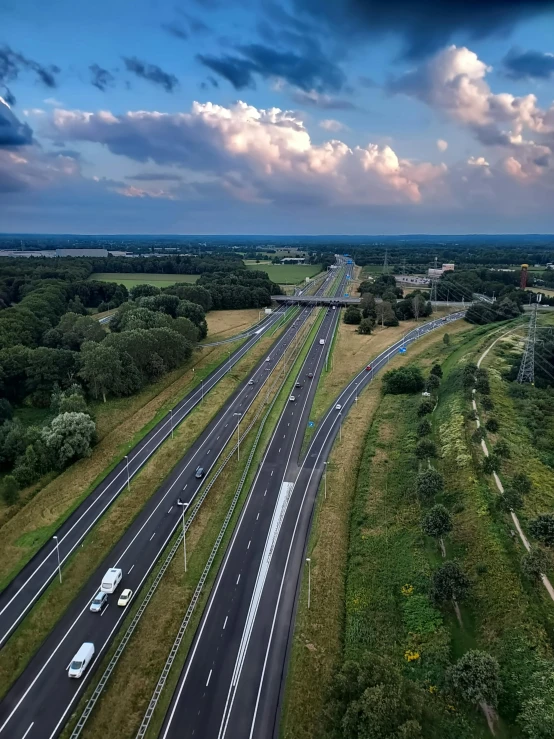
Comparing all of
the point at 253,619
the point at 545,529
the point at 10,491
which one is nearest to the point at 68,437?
the point at 10,491

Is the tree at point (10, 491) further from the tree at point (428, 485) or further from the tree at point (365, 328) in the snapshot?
the tree at point (365, 328)

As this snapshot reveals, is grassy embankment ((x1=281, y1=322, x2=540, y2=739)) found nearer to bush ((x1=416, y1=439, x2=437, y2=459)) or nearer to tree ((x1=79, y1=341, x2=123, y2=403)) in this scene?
bush ((x1=416, y1=439, x2=437, y2=459))

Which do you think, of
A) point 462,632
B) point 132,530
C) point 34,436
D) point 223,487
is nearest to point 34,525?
point 132,530

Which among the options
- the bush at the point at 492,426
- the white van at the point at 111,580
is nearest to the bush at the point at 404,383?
the bush at the point at 492,426

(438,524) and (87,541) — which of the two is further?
(87,541)

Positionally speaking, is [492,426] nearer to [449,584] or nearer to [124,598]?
[449,584]
